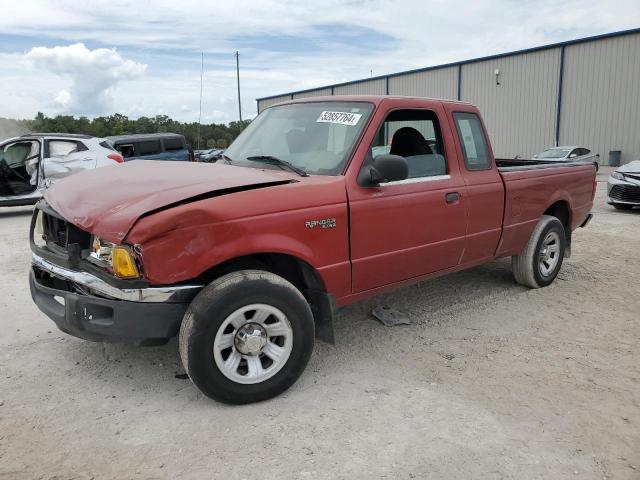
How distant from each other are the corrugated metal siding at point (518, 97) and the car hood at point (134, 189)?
83.2ft

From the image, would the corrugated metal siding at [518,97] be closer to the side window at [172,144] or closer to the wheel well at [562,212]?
the side window at [172,144]

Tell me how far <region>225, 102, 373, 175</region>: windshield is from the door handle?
3.07ft

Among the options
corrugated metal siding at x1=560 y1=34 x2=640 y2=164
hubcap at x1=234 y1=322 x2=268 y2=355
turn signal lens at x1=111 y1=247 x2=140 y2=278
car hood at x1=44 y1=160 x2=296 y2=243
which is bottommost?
hubcap at x1=234 y1=322 x2=268 y2=355

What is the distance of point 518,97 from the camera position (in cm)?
2695

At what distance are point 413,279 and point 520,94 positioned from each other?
25705 millimetres

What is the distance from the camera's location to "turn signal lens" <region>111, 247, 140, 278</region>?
283 centimetres

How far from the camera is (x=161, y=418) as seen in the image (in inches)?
119

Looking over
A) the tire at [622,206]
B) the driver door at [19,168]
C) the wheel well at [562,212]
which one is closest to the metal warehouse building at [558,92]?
the tire at [622,206]

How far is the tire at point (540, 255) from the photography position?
5348mm

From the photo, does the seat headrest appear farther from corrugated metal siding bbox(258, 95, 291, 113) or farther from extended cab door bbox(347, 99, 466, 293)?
corrugated metal siding bbox(258, 95, 291, 113)

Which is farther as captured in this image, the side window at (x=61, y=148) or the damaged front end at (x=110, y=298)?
the side window at (x=61, y=148)

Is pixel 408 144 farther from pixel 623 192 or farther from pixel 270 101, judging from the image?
pixel 270 101

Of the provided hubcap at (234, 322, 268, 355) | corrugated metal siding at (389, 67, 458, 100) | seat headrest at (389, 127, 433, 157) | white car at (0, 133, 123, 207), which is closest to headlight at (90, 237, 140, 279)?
hubcap at (234, 322, 268, 355)

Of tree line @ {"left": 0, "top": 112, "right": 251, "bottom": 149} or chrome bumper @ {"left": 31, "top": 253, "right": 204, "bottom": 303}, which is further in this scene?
tree line @ {"left": 0, "top": 112, "right": 251, "bottom": 149}
